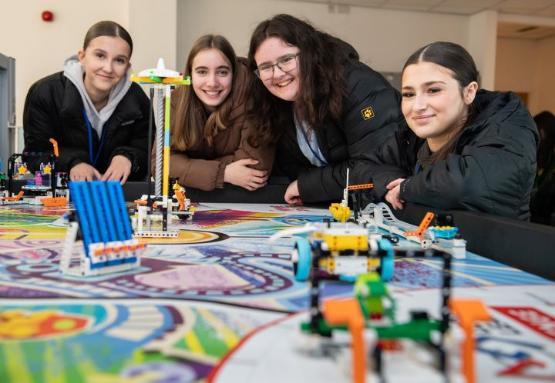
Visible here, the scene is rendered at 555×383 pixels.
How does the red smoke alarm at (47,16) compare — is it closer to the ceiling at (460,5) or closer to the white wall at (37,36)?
the white wall at (37,36)

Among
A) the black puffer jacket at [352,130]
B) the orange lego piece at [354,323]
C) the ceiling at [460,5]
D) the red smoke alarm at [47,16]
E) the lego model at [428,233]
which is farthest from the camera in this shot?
the ceiling at [460,5]

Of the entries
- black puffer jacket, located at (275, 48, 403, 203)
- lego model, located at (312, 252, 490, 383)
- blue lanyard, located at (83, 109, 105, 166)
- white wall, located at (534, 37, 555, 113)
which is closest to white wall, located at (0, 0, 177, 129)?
blue lanyard, located at (83, 109, 105, 166)

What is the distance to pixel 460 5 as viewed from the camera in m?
5.18

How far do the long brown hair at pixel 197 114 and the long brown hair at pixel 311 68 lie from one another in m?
0.13

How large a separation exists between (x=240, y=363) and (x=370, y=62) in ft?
16.1

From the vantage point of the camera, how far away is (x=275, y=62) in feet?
6.09

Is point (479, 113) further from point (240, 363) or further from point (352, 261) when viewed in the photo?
point (240, 363)

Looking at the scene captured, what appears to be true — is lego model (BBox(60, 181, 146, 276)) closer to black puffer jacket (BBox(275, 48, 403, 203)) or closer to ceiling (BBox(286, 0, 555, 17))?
black puffer jacket (BBox(275, 48, 403, 203))

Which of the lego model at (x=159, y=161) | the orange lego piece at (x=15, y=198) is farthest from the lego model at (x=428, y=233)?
the orange lego piece at (x=15, y=198)

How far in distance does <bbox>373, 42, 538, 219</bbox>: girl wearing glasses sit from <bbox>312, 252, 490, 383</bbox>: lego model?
772mm

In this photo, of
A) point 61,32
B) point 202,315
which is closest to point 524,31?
point 61,32

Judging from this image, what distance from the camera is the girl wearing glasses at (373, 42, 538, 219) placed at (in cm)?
128

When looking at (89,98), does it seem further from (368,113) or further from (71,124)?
(368,113)

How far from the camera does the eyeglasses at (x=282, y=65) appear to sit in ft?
6.09
